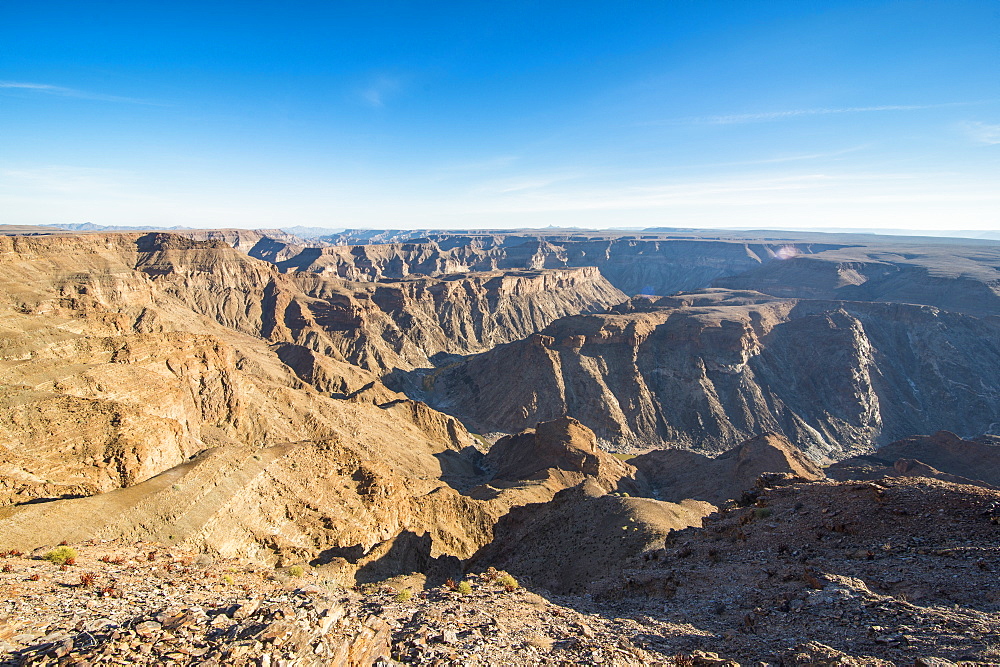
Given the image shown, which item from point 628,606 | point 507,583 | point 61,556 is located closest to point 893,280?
point 628,606

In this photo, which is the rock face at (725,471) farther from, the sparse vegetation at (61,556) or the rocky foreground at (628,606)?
the sparse vegetation at (61,556)

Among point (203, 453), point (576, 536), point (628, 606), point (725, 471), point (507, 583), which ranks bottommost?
point (725, 471)

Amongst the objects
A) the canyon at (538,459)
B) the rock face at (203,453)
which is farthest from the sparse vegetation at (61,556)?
the rock face at (203,453)

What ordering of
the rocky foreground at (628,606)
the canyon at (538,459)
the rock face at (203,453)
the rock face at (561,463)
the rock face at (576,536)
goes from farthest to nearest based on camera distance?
the rock face at (561,463)
the rock face at (576,536)
the rock face at (203,453)
the canyon at (538,459)
the rocky foreground at (628,606)

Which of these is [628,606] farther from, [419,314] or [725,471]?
[419,314]

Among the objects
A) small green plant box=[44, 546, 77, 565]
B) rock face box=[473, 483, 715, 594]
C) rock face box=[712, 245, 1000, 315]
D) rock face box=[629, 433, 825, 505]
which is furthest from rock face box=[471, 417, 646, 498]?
rock face box=[712, 245, 1000, 315]

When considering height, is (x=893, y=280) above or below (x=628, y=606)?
above
